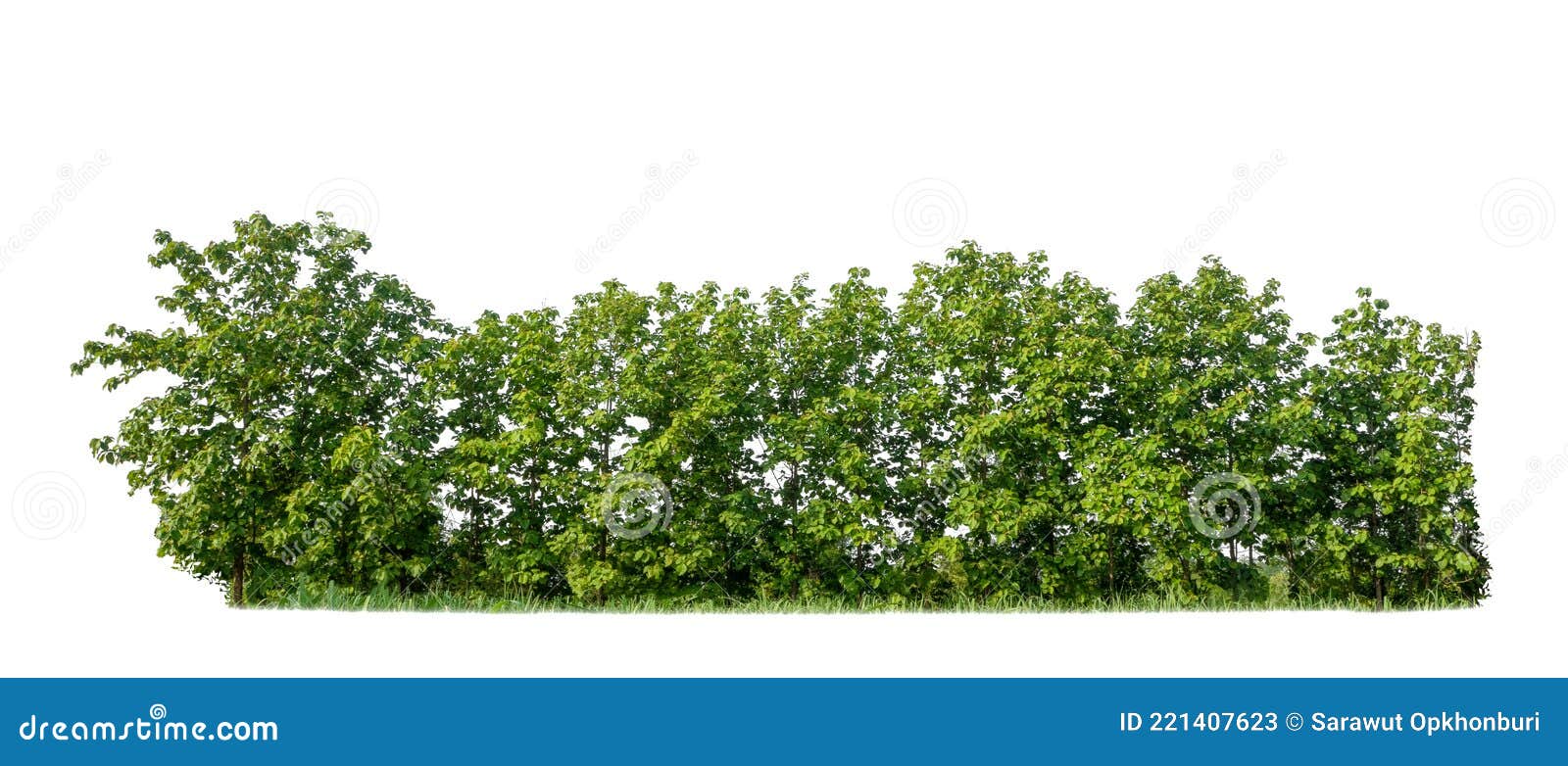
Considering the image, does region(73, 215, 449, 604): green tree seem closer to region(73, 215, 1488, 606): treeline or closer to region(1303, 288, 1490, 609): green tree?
region(73, 215, 1488, 606): treeline

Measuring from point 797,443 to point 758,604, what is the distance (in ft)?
7.61

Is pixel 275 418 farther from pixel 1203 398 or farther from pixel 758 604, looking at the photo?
pixel 1203 398

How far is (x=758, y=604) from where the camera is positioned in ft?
49.7

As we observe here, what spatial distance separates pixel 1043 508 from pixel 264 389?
11.4 meters

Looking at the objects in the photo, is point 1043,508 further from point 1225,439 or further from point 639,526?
point 639,526

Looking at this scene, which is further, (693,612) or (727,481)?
(727,481)

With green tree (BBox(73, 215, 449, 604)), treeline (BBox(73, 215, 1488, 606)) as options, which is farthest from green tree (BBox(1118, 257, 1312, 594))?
green tree (BBox(73, 215, 449, 604))

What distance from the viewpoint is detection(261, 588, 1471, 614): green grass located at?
49.3ft

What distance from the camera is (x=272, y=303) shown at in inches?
641

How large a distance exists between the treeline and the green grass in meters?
0.20

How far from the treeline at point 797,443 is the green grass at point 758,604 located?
0.20 meters

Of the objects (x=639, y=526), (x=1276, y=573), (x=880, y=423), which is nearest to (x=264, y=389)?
(x=639, y=526)

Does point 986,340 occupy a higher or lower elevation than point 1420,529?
higher

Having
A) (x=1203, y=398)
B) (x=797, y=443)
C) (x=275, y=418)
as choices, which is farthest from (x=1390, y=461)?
(x=275, y=418)
